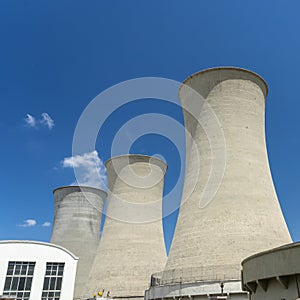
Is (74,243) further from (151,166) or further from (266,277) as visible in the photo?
(266,277)

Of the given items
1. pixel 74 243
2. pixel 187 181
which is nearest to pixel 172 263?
pixel 187 181

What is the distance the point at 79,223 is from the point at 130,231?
880 cm

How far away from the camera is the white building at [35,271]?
1434 centimetres

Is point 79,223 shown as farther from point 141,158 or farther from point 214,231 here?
point 214,231

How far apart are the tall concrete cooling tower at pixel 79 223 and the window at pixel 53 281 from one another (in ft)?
34.3

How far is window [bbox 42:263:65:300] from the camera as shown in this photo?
14773 millimetres

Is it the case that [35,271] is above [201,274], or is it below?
above

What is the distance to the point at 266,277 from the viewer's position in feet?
19.4

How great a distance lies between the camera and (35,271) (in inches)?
581

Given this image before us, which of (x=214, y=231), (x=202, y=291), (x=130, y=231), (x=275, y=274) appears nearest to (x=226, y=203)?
(x=214, y=231)

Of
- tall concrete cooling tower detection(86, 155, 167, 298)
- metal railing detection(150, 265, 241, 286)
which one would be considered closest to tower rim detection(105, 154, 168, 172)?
tall concrete cooling tower detection(86, 155, 167, 298)

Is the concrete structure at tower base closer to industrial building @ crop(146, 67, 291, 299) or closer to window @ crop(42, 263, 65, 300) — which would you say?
industrial building @ crop(146, 67, 291, 299)

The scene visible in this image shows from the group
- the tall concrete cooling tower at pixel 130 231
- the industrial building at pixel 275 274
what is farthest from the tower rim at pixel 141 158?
the industrial building at pixel 275 274

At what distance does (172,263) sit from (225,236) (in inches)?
88.2
